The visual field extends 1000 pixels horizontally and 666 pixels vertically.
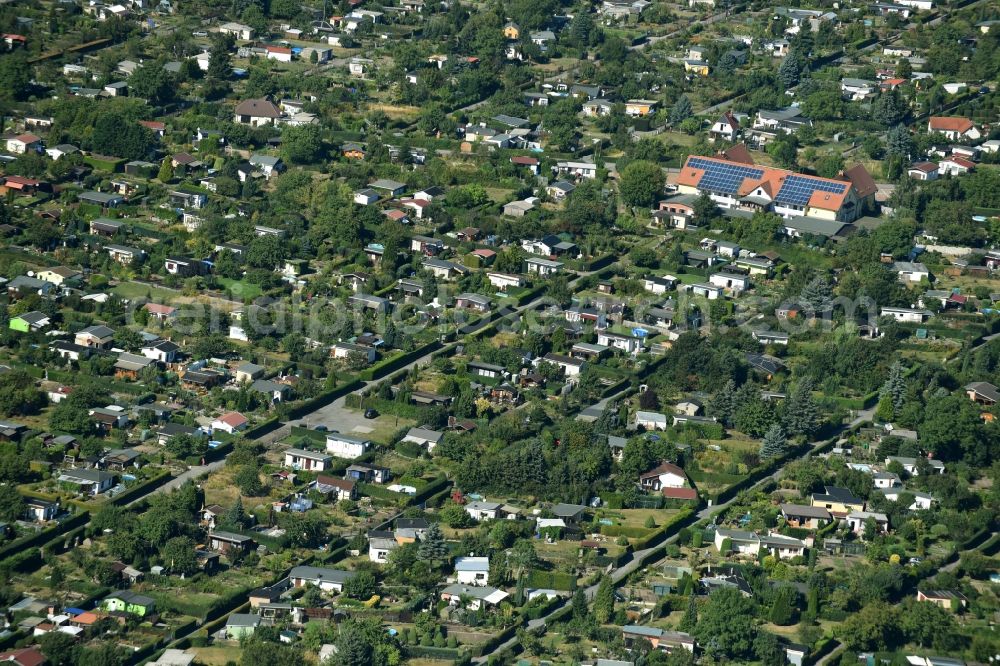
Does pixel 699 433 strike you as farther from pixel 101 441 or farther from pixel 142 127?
pixel 142 127

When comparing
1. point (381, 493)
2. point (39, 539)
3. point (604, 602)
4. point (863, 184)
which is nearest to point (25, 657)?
point (39, 539)

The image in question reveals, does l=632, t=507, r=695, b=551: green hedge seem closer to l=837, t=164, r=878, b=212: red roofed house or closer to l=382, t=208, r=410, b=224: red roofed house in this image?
l=382, t=208, r=410, b=224: red roofed house

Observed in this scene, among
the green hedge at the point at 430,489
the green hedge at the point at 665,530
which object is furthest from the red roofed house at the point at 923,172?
the green hedge at the point at 430,489

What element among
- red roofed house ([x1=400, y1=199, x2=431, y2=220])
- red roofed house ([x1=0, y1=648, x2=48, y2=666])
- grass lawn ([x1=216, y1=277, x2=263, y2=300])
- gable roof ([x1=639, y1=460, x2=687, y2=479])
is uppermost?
red roofed house ([x1=0, y1=648, x2=48, y2=666])

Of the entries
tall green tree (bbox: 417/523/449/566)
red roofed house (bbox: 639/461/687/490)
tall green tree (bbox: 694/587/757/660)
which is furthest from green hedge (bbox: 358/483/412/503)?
tall green tree (bbox: 694/587/757/660)

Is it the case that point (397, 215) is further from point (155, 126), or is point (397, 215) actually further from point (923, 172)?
point (923, 172)
